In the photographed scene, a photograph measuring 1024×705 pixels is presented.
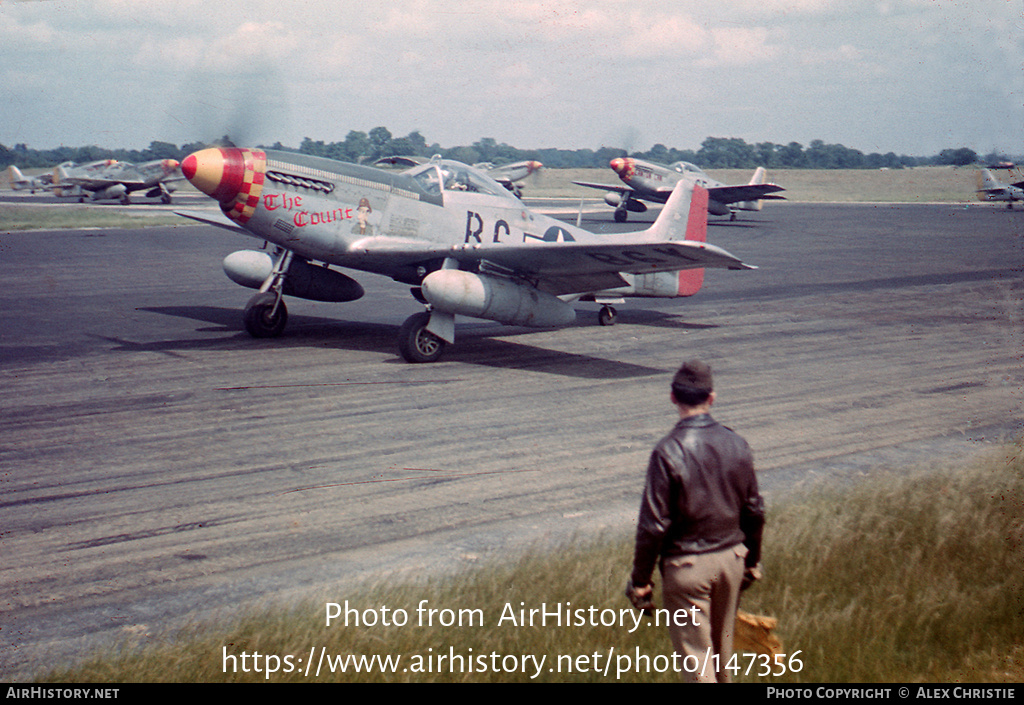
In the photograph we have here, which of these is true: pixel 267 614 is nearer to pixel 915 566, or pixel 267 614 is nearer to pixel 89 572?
pixel 89 572

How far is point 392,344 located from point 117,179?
44.6m

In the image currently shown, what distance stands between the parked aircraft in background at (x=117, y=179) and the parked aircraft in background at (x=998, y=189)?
167ft

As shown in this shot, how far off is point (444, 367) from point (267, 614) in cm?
723

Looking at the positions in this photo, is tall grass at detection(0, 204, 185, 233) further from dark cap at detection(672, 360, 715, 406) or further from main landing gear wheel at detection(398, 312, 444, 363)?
dark cap at detection(672, 360, 715, 406)

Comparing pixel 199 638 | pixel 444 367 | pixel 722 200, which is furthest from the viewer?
pixel 722 200

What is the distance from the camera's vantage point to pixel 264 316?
44.3 feet

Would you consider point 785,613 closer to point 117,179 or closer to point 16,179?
point 117,179

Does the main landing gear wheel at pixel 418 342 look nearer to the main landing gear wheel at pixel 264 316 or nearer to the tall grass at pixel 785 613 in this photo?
the main landing gear wheel at pixel 264 316

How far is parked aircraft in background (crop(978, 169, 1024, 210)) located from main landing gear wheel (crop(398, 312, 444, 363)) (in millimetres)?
55109

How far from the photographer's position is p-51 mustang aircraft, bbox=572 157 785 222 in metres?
43.1

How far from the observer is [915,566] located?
5793mm

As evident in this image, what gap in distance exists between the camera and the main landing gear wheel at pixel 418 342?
12141 mm
